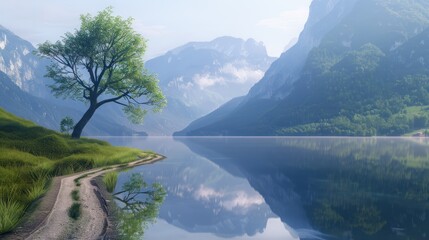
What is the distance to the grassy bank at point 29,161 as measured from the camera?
2101 cm

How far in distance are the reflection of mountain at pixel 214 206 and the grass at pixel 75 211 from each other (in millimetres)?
4298

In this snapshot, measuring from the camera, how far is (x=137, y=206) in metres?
24.2

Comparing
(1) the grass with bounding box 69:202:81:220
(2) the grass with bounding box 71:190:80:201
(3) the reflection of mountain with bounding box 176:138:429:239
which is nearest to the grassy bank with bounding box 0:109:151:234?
(2) the grass with bounding box 71:190:80:201

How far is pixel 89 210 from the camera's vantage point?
21438 mm

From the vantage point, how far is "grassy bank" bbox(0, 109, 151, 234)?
68.9 ft

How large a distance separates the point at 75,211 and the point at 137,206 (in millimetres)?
4531

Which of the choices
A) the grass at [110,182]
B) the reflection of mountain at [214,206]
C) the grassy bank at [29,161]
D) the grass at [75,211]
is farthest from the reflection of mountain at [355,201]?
the grassy bank at [29,161]

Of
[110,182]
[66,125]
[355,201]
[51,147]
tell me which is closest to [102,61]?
[66,125]

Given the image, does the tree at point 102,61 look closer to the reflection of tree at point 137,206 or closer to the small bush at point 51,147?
the small bush at point 51,147

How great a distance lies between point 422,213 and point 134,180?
23.0m

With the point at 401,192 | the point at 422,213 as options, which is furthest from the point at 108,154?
→ the point at 422,213

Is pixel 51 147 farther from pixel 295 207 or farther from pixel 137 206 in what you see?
pixel 295 207

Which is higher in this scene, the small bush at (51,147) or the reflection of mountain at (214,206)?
the small bush at (51,147)

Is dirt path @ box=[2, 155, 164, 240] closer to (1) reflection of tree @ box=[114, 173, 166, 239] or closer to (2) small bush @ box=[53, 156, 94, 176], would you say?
(1) reflection of tree @ box=[114, 173, 166, 239]
